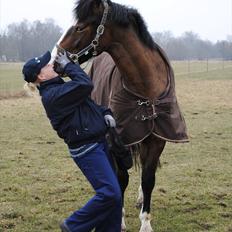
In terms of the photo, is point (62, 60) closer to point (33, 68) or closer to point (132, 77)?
point (33, 68)

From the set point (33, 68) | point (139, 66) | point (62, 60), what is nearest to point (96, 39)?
point (62, 60)

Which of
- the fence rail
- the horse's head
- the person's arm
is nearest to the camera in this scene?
the person's arm

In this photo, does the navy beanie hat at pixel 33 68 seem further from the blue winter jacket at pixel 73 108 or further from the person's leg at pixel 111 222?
the person's leg at pixel 111 222

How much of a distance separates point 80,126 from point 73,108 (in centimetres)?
15

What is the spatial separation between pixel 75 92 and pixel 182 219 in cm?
216

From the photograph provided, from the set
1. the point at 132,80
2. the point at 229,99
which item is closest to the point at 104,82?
the point at 132,80

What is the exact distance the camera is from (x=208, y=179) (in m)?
6.19

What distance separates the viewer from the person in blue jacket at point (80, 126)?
327 centimetres

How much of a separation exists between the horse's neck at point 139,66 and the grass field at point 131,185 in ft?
4.92

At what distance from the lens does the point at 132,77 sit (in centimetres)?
403

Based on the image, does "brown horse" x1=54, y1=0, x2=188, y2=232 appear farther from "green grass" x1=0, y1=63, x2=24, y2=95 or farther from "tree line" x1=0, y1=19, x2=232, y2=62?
"tree line" x1=0, y1=19, x2=232, y2=62

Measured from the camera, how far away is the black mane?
3598 millimetres

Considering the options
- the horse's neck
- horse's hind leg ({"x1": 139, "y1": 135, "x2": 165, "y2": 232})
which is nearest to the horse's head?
the horse's neck

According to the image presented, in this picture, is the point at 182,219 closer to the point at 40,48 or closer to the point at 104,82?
the point at 104,82
